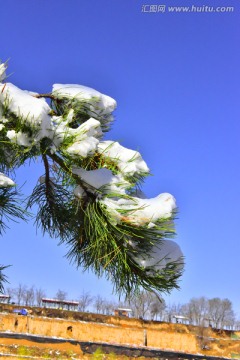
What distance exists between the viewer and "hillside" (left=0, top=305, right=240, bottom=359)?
30.7ft

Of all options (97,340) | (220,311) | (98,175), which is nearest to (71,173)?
(98,175)

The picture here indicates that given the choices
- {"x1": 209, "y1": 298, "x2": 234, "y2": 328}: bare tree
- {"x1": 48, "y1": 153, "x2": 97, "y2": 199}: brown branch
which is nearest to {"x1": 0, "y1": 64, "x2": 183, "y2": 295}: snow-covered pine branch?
{"x1": 48, "y1": 153, "x2": 97, "y2": 199}: brown branch

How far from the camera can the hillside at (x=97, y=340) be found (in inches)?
368

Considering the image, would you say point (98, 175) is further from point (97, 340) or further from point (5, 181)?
point (97, 340)

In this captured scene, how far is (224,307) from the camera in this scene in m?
62.0

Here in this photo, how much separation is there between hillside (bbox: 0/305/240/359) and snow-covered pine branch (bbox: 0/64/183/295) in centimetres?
768

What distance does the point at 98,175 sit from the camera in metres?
1.78

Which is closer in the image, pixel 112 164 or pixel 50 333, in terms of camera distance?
pixel 112 164

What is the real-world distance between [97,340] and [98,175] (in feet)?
28.3

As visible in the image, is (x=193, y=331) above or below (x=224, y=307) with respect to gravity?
below

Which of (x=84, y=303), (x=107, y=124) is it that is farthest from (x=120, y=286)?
(x=84, y=303)

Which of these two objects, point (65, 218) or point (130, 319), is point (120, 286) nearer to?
point (65, 218)

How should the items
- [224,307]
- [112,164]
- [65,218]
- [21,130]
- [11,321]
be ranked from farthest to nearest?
1. [224,307]
2. [11,321]
3. [65,218]
4. [112,164]
5. [21,130]

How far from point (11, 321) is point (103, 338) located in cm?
177
